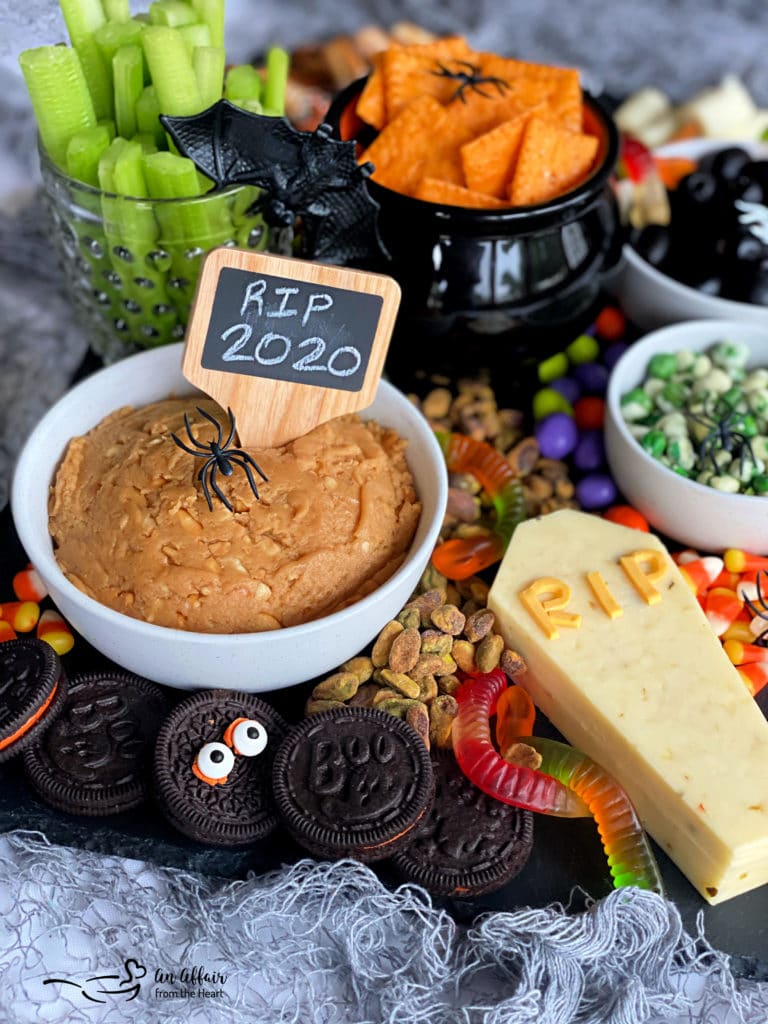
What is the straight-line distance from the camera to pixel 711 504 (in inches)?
64.2

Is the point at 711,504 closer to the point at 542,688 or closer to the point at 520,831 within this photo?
the point at 542,688

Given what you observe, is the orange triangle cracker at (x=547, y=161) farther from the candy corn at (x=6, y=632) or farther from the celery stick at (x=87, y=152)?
the candy corn at (x=6, y=632)

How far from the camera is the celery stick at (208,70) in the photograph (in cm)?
157

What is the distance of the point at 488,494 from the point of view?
1.77 m

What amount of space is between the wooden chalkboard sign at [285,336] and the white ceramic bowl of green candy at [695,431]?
0.55m

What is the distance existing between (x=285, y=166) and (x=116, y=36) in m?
0.36

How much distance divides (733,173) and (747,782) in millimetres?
1353

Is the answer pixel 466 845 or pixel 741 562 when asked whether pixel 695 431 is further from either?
pixel 466 845

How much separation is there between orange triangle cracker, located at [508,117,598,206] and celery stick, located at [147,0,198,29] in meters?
0.58

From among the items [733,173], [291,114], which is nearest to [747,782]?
[733,173]

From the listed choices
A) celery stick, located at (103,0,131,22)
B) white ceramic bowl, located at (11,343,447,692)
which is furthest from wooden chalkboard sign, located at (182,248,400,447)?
celery stick, located at (103,0,131,22)

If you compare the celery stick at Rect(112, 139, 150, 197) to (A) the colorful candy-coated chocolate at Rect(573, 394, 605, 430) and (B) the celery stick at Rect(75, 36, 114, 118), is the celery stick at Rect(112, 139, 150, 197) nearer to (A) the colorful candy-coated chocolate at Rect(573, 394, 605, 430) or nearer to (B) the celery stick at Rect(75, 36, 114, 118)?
(B) the celery stick at Rect(75, 36, 114, 118)

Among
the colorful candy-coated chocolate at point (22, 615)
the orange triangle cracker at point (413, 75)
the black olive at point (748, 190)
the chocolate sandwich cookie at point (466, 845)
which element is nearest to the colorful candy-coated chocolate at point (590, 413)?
the black olive at point (748, 190)
